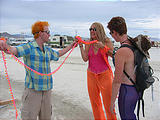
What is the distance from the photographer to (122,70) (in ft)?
6.63

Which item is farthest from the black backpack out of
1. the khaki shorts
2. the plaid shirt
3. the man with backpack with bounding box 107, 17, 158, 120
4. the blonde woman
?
the khaki shorts

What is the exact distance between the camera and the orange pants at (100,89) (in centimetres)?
285

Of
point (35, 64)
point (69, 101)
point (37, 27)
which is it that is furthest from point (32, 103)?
point (69, 101)

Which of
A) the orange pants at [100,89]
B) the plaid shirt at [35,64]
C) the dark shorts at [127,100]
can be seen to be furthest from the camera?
the orange pants at [100,89]

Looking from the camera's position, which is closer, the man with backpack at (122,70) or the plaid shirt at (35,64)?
the man with backpack at (122,70)

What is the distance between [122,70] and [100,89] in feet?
3.29

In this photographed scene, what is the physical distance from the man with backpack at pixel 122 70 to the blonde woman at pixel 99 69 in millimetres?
654

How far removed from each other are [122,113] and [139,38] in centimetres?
104

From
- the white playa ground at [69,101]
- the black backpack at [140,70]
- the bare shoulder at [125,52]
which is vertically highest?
the bare shoulder at [125,52]

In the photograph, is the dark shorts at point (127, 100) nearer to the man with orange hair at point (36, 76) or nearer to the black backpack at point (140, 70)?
the black backpack at point (140, 70)

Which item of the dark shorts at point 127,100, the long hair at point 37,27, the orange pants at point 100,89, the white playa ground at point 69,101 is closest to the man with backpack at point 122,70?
the dark shorts at point 127,100

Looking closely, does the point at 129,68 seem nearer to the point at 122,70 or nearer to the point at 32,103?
the point at 122,70

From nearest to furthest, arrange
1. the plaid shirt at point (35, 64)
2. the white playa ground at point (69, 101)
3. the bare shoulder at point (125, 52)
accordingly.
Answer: the bare shoulder at point (125, 52) < the plaid shirt at point (35, 64) < the white playa ground at point (69, 101)

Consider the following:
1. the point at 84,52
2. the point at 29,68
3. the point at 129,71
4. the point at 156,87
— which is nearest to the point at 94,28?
the point at 84,52
